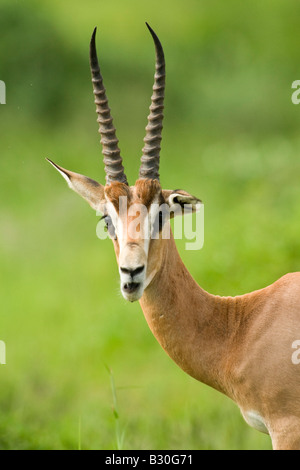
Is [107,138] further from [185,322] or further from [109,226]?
[185,322]

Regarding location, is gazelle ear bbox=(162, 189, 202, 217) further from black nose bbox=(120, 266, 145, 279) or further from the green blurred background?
the green blurred background

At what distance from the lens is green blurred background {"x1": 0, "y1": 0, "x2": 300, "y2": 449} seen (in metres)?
9.78

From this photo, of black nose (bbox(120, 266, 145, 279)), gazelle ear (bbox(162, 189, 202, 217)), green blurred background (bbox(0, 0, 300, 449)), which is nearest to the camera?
black nose (bbox(120, 266, 145, 279))

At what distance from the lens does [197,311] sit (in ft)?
13.3

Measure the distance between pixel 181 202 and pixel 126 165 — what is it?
9443 millimetres

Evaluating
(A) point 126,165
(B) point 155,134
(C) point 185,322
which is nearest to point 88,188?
(B) point 155,134

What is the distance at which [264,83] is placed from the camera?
48.2 feet

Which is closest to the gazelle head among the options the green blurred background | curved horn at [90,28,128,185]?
curved horn at [90,28,128,185]

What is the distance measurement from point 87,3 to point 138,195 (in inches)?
515

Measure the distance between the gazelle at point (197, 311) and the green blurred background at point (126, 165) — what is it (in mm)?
4701

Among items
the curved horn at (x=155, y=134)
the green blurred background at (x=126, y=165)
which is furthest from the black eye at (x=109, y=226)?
the green blurred background at (x=126, y=165)

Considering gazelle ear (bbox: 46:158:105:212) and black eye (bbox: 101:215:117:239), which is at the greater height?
gazelle ear (bbox: 46:158:105:212)

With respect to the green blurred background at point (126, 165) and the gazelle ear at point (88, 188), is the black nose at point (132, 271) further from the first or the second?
the green blurred background at point (126, 165)

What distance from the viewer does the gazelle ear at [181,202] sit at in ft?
12.3
